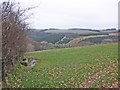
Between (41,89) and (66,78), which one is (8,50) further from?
(66,78)

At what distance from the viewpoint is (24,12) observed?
16.6 m

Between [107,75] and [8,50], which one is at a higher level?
[8,50]

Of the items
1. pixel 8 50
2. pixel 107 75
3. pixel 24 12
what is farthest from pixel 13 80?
pixel 107 75

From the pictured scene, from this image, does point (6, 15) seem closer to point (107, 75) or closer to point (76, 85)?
point (76, 85)

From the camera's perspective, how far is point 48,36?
199ft

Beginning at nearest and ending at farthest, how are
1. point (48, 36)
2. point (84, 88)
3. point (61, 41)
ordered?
point (84, 88) → point (61, 41) → point (48, 36)

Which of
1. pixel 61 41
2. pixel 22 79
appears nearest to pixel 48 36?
pixel 61 41

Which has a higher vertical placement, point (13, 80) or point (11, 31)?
point (11, 31)

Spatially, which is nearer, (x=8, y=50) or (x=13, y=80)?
(x=8, y=50)

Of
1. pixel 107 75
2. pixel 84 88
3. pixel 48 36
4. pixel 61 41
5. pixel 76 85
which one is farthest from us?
pixel 48 36

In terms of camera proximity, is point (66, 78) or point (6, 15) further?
point (66, 78)

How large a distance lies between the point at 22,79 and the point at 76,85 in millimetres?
3571

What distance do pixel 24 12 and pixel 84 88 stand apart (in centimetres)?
517

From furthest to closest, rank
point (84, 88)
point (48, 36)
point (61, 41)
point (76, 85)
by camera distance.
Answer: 1. point (48, 36)
2. point (61, 41)
3. point (76, 85)
4. point (84, 88)
